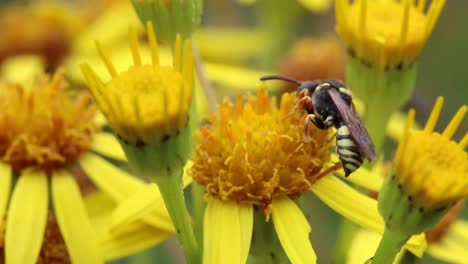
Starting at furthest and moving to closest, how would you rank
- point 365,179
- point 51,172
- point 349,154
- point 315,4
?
point 315,4
point 51,172
point 365,179
point 349,154

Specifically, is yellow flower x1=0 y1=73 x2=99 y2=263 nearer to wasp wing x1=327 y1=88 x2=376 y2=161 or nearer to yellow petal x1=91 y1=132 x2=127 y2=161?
yellow petal x1=91 y1=132 x2=127 y2=161

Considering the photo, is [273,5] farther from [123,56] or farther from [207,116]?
[207,116]

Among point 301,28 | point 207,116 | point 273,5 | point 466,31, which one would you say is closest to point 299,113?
point 207,116

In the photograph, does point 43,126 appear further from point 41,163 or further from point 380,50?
point 380,50

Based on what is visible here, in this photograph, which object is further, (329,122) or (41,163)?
(41,163)

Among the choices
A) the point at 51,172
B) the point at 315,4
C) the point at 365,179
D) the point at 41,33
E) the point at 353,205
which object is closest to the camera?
the point at 353,205

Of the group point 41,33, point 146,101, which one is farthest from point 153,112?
point 41,33

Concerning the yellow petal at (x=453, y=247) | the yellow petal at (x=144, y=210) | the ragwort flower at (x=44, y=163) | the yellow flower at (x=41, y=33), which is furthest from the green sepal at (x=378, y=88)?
the yellow flower at (x=41, y=33)

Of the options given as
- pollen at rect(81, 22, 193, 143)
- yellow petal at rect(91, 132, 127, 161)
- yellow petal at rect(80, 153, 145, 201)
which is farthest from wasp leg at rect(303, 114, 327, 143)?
yellow petal at rect(91, 132, 127, 161)
